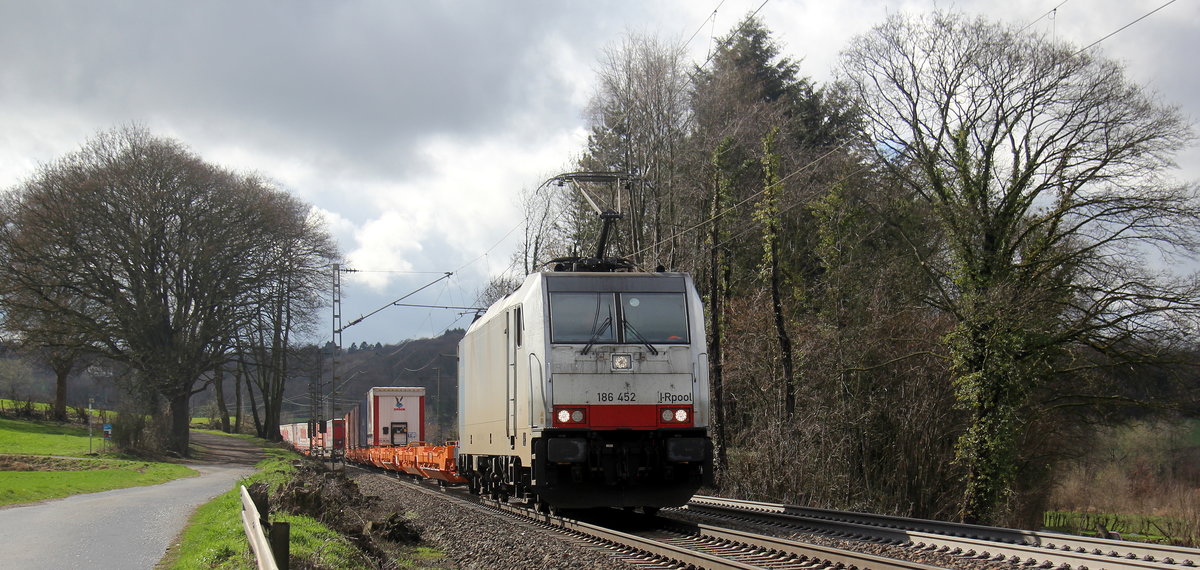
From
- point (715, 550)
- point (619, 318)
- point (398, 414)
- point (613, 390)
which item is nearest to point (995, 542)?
point (715, 550)

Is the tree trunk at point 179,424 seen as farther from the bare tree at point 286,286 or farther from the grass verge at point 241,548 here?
the grass verge at point 241,548

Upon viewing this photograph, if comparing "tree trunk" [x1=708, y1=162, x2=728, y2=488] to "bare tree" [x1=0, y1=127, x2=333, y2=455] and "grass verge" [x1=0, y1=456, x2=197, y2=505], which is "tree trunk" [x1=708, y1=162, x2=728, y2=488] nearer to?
"grass verge" [x1=0, y1=456, x2=197, y2=505]

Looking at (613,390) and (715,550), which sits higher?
(613,390)

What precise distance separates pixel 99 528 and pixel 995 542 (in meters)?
11.7

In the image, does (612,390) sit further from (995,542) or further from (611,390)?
(995,542)

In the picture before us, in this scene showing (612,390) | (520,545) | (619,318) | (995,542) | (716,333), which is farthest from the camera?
(716,333)

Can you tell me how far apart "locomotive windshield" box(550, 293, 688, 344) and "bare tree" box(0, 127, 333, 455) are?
30.0 m

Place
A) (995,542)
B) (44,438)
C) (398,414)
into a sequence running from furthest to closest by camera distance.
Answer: (44,438)
(398,414)
(995,542)

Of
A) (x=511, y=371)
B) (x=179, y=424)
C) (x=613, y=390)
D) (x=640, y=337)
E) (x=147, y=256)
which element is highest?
(x=147, y=256)

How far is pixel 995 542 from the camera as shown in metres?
9.13

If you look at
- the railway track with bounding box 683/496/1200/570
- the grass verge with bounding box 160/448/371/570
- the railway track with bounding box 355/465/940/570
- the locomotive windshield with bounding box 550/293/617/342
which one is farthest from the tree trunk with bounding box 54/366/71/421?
the railway track with bounding box 683/496/1200/570

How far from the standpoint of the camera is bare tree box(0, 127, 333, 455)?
36594 mm

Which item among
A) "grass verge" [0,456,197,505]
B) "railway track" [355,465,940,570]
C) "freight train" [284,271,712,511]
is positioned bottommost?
"grass verge" [0,456,197,505]

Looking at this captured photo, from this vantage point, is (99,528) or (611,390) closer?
(611,390)
